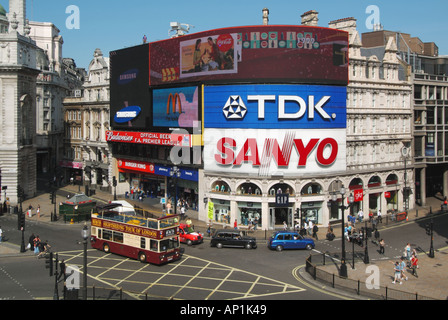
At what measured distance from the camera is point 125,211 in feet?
132

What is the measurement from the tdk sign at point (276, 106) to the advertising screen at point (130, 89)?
15668mm

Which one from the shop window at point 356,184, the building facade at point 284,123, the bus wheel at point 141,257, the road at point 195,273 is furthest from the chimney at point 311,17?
the bus wheel at point 141,257

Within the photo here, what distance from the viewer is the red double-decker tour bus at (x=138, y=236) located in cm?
3338

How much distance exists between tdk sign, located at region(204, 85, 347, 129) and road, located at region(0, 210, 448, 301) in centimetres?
1416

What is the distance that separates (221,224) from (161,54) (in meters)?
25.3

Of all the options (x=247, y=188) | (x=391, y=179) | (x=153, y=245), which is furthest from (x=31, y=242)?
(x=391, y=179)

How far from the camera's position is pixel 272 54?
157ft

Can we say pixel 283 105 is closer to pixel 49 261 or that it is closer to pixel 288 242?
pixel 288 242

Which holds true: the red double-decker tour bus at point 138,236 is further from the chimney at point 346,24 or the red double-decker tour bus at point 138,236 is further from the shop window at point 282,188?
the chimney at point 346,24

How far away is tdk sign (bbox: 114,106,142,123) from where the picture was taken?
63819 mm

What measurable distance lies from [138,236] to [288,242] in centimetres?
1379

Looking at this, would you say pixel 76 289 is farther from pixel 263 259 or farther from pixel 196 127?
pixel 196 127
